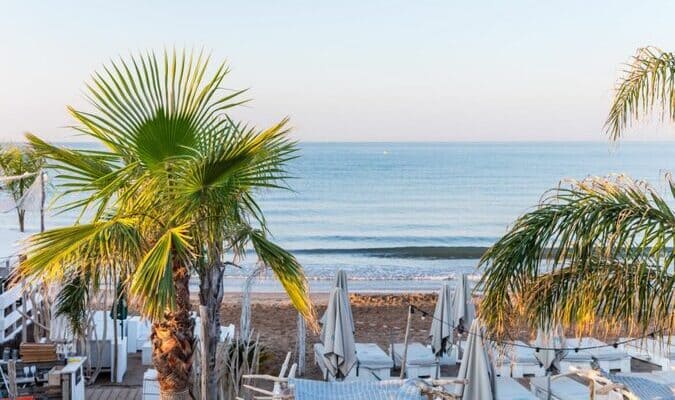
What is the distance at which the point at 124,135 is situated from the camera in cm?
502

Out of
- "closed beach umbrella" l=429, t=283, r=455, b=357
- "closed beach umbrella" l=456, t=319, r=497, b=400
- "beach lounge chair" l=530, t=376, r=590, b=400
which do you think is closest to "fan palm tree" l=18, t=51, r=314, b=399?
"closed beach umbrella" l=456, t=319, r=497, b=400

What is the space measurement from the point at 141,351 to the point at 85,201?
800 cm

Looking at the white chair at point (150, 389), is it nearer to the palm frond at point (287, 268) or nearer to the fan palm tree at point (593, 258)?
the palm frond at point (287, 268)

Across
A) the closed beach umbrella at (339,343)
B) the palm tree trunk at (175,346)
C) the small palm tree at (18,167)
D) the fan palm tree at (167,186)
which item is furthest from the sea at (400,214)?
the small palm tree at (18,167)

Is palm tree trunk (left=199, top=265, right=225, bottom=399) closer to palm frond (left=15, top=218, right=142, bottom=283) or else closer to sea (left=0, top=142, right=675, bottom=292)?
sea (left=0, top=142, right=675, bottom=292)

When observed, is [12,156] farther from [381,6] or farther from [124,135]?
[381,6]

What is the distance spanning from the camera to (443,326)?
11.0m

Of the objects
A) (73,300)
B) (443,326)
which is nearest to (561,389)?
(443,326)

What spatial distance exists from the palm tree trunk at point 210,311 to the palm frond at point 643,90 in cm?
316

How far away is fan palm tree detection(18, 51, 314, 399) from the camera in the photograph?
15.0 feet

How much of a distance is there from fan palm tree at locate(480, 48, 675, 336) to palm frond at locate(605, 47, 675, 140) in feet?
0.03

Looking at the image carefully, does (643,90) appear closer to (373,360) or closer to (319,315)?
(373,360)

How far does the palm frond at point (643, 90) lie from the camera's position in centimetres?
532

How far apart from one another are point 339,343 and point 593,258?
5.00 metres
